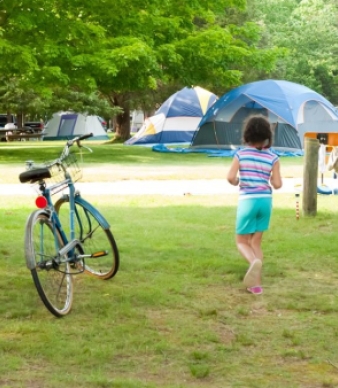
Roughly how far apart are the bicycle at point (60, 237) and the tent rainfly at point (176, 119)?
2320cm

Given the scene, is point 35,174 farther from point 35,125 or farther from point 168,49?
point 35,125

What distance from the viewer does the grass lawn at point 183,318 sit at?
13.3 feet

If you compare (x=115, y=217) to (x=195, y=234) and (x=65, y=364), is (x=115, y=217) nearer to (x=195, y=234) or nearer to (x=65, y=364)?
(x=195, y=234)

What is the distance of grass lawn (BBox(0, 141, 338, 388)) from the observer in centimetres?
405

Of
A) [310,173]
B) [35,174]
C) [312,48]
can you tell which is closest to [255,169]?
[35,174]

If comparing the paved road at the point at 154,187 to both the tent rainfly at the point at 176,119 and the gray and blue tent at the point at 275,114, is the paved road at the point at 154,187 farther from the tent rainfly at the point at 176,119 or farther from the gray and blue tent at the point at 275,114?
the tent rainfly at the point at 176,119

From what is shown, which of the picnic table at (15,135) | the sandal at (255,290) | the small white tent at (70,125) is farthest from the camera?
the small white tent at (70,125)

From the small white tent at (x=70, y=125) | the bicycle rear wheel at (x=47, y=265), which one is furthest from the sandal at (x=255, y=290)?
the small white tent at (x=70, y=125)

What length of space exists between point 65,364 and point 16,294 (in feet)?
5.56

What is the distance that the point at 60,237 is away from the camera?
222 inches

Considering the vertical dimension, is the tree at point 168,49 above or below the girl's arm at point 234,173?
above

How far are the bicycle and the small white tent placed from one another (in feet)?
118

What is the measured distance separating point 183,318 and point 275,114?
18.1 meters

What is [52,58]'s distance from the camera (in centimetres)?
1894
